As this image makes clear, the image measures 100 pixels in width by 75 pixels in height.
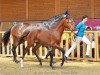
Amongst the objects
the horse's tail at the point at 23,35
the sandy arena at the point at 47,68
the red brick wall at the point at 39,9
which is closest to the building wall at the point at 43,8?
the red brick wall at the point at 39,9

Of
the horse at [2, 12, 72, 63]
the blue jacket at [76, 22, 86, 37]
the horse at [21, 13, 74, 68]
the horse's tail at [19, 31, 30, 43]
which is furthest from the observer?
the blue jacket at [76, 22, 86, 37]

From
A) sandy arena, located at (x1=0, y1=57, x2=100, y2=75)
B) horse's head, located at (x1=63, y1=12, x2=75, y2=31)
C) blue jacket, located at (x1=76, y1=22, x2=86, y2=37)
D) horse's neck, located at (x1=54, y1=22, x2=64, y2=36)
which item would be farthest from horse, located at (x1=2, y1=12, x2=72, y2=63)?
blue jacket, located at (x1=76, y1=22, x2=86, y2=37)

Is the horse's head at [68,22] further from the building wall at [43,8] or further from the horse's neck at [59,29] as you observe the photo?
the building wall at [43,8]

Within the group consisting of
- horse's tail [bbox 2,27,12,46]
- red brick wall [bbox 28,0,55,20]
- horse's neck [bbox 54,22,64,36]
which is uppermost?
red brick wall [bbox 28,0,55,20]

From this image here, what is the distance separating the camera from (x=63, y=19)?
50.7 ft

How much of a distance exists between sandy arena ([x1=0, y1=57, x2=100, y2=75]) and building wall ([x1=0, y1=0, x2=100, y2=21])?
4.24 meters

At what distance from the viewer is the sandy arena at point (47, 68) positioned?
14.0 metres

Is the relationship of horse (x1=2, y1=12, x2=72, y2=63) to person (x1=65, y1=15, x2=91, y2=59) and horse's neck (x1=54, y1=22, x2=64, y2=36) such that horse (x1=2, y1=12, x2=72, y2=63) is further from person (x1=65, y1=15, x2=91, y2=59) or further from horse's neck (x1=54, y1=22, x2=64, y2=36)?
person (x1=65, y1=15, x2=91, y2=59)

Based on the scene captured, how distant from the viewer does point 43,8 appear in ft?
69.1

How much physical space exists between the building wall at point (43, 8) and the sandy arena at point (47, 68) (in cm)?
424

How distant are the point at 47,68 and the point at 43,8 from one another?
6448 millimetres

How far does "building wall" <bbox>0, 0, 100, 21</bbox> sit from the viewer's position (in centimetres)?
2059

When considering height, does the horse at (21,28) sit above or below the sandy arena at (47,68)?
above

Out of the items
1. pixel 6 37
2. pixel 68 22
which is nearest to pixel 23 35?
pixel 6 37
